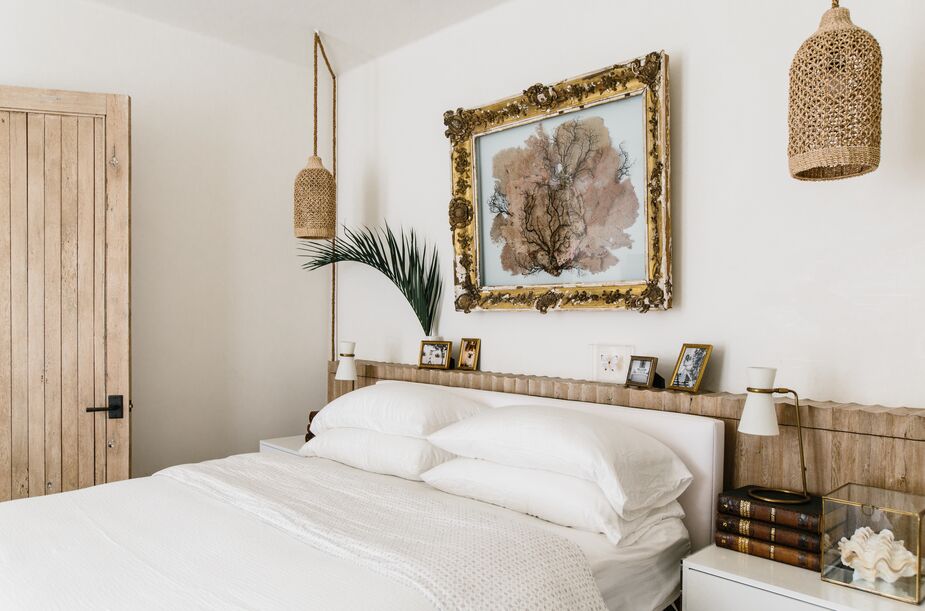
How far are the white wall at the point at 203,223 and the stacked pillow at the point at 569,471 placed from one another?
177 centimetres

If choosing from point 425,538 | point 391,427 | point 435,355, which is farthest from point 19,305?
point 425,538

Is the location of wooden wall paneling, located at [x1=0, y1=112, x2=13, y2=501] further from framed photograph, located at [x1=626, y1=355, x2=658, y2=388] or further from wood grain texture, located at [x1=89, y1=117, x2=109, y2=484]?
framed photograph, located at [x1=626, y1=355, x2=658, y2=388]

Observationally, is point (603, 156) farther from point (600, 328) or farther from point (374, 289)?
point (374, 289)

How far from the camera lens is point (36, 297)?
2832mm

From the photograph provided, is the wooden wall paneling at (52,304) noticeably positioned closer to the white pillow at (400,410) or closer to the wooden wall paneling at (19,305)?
the wooden wall paneling at (19,305)

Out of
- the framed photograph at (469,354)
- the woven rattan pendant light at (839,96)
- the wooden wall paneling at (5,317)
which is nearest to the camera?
the woven rattan pendant light at (839,96)

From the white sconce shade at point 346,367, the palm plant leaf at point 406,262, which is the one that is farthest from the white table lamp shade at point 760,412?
the white sconce shade at point 346,367

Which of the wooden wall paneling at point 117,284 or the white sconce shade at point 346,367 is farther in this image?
the white sconce shade at point 346,367

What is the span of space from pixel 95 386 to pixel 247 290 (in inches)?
38.8

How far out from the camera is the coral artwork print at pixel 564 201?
255 centimetres

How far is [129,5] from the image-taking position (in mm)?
3203

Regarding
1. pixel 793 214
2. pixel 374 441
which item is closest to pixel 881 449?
pixel 793 214

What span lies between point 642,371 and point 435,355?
1125 mm

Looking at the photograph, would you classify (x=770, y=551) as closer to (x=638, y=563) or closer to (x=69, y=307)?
(x=638, y=563)
